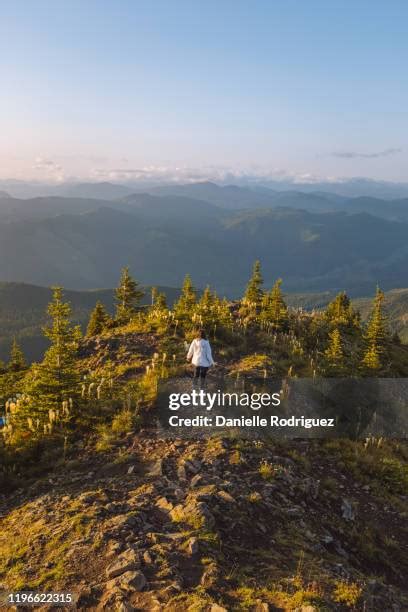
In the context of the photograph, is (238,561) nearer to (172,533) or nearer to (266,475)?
(172,533)

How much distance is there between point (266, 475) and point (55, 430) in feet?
22.3

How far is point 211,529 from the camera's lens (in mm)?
7863

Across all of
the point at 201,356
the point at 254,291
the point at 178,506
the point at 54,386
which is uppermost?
the point at 254,291

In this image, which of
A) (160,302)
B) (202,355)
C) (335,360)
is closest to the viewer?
(202,355)

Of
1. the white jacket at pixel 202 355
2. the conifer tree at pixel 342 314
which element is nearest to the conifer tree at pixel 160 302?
the conifer tree at pixel 342 314

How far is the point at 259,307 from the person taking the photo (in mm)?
28516

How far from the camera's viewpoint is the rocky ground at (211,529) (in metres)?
6.41

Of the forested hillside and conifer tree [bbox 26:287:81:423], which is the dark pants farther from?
conifer tree [bbox 26:287:81:423]

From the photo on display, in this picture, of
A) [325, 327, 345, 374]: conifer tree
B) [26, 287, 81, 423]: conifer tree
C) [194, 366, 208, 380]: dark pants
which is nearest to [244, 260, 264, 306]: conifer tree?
[325, 327, 345, 374]: conifer tree

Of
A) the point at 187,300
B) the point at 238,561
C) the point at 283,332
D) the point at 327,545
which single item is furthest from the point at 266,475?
the point at 187,300

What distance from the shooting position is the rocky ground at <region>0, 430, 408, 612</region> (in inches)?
252

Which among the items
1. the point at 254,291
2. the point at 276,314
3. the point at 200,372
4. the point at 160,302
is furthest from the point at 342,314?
the point at 200,372

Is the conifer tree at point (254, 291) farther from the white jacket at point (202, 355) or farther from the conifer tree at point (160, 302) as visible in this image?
the white jacket at point (202, 355)

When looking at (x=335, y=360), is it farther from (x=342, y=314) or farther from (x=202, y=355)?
(x=342, y=314)
